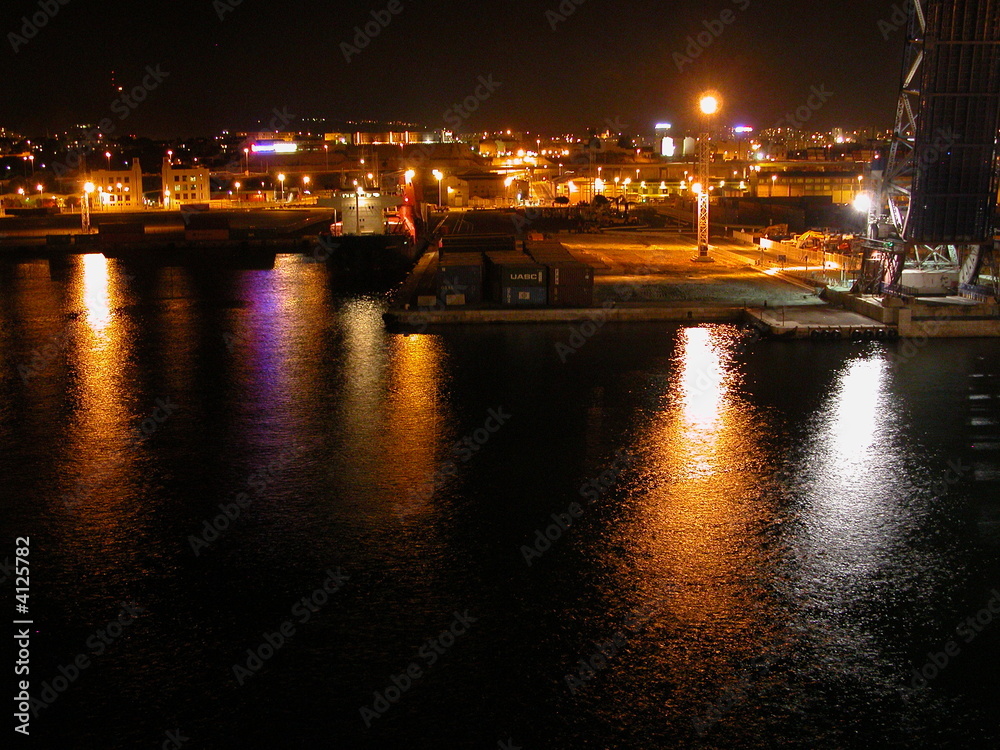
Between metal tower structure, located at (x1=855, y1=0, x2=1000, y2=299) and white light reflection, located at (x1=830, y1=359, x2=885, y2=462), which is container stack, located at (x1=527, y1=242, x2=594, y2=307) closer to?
metal tower structure, located at (x1=855, y1=0, x2=1000, y2=299)

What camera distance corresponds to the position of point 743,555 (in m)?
7.76

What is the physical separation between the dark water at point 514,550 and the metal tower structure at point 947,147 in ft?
16.1

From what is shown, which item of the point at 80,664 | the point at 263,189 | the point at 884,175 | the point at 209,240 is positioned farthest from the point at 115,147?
the point at 80,664

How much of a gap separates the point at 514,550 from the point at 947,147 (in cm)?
1550

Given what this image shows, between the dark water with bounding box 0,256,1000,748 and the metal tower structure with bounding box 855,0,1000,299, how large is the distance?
4899 mm

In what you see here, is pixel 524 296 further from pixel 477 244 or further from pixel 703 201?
pixel 703 201

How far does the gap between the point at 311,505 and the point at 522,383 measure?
5516 millimetres

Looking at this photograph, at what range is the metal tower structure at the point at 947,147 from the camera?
704 inches

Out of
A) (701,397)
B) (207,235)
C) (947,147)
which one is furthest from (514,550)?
(207,235)

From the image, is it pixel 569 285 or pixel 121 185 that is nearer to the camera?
pixel 569 285

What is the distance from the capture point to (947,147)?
18.4 m

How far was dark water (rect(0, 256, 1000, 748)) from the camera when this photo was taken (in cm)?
574

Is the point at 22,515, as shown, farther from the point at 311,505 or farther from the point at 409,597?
the point at 409,597

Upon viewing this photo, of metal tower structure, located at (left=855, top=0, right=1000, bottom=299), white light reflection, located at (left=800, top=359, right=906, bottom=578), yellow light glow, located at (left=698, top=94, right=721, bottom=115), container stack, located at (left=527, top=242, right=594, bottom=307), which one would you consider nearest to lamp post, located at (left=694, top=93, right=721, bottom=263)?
yellow light glow, located at (left=698, top=94, right=721, bottom=115)
